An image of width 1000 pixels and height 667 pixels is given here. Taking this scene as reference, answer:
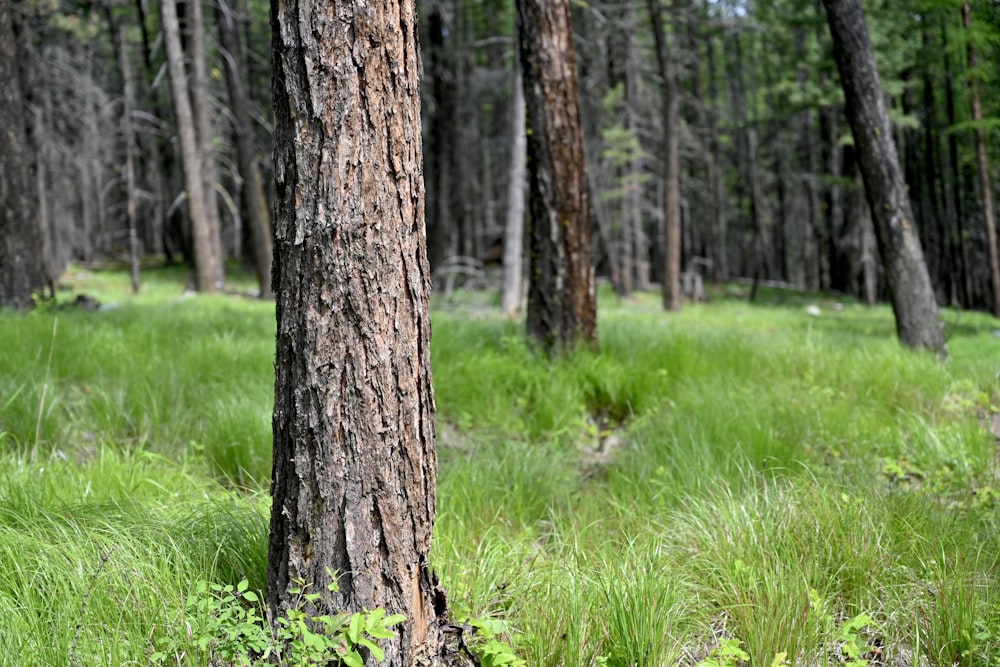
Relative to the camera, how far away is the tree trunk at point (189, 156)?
12828 mm

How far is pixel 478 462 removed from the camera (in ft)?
12.3

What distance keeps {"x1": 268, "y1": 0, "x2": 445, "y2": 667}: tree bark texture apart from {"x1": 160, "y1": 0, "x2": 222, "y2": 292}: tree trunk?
12.5 meters

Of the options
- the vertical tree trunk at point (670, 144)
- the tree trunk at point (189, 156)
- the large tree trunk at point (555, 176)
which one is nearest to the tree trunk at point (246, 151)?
the tree trunk at point (189, 156)

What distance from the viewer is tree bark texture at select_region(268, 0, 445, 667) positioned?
1.96 m

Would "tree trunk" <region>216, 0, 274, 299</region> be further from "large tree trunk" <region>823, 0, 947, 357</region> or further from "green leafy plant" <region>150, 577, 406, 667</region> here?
"green leafy plant" <region>150, 577, 406, 667</region>

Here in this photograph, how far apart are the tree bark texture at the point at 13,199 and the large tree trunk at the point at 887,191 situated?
8641 mm

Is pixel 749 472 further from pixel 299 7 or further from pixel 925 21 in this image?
pixel 925 21

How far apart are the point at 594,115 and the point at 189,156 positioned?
10.7 meters

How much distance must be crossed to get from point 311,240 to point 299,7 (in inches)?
25.4

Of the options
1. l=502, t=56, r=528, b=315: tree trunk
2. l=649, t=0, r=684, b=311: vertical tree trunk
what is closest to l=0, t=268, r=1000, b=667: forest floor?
l=502, t=56, r=528, b=315: tree trunk

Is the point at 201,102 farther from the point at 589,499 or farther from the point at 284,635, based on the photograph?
the point at 284,635

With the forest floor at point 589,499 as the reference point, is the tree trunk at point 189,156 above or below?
above

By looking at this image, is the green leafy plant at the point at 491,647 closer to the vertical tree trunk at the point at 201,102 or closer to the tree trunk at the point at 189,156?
the tree trunk at the point at 189,156

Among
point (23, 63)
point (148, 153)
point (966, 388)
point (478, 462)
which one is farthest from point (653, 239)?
point (478, 462)
